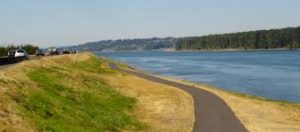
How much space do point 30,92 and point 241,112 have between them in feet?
38.2

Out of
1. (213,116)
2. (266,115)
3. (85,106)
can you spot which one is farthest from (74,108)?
(266,115)

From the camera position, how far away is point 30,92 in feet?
76.9

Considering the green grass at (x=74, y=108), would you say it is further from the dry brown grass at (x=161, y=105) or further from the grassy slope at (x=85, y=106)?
the dry brown grass at (x=161, y=105)

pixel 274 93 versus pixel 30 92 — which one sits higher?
pixel 30 92

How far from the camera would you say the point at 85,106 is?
87.9ft

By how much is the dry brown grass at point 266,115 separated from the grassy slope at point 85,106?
2.60 meters

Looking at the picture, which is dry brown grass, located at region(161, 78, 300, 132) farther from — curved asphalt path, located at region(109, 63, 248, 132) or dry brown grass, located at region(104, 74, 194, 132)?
dry brown grass, located at region(104, 74, 194, 132)

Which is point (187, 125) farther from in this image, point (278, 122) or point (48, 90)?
point (48, 90)

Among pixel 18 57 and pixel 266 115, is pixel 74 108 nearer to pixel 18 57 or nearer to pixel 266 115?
pixel 266 115

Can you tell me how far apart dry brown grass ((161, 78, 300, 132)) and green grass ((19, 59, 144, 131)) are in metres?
5.38

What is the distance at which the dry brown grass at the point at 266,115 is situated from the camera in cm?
2534

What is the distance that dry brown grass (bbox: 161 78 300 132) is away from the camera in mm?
25344

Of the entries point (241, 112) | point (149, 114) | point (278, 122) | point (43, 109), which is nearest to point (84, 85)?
point (149, 114)

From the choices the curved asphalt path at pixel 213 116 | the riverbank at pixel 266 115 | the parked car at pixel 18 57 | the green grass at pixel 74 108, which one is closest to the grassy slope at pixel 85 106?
the green grass at pixel 74 108
